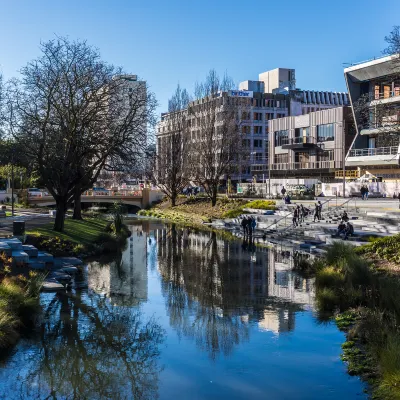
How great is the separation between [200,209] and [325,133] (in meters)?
28.6

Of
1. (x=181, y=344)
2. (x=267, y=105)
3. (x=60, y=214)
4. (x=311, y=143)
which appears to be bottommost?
(x=181, y=344)

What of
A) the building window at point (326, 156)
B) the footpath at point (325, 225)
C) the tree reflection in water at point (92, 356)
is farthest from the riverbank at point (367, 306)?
the building window at point (326, 156)

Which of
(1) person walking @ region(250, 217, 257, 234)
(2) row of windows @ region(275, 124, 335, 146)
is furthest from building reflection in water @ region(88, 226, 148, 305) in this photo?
(2) row of windows @ region(275, 124, 335, 146)

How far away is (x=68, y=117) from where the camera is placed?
118 ft

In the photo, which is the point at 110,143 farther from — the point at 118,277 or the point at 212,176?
the point at 212,176

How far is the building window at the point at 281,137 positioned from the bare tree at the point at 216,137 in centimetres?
2164

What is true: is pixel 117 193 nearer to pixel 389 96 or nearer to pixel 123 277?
pixel 389 96

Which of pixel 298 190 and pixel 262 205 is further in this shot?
pixel 298 190

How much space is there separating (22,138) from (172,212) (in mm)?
40836

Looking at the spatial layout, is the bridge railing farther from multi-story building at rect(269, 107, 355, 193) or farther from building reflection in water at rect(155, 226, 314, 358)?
building reflection in water at rect(155, 226, 314, 358)

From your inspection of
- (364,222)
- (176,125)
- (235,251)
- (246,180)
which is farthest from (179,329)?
(246,180)

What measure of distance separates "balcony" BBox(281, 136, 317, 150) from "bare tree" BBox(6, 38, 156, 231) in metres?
56.0

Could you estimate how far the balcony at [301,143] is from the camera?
299 feet

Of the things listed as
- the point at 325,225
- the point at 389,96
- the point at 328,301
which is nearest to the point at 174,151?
the point at 389,96
